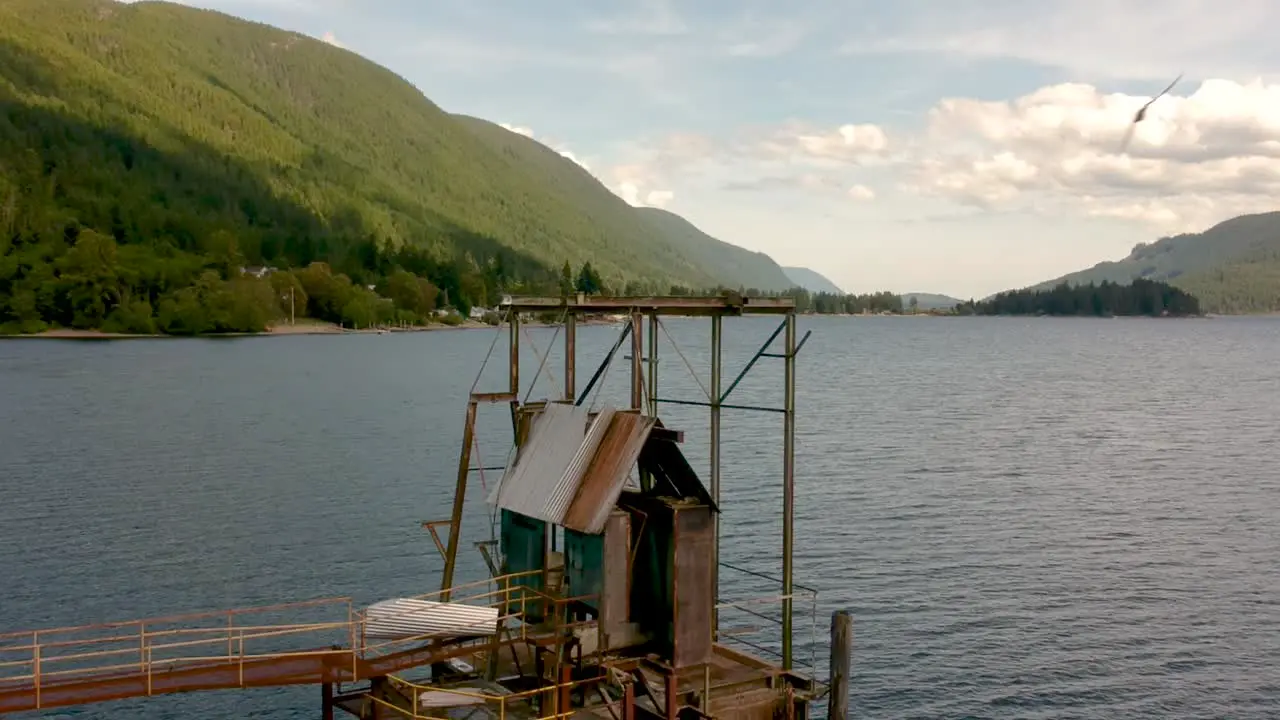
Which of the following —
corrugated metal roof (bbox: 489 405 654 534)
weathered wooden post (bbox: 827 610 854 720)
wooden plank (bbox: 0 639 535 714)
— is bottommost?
weathered wooden post (bbox: 827 610 854 720)

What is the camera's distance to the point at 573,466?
86.6 feet

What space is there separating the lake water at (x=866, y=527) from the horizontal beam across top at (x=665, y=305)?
46.4ft

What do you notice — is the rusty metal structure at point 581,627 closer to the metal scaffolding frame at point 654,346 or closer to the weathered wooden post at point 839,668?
the weathered wooden post at point 839,668

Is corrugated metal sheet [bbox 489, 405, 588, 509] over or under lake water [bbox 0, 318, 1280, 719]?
over

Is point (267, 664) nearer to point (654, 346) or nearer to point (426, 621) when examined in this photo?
point (426, 621)

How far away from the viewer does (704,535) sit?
Result: 2572 cm

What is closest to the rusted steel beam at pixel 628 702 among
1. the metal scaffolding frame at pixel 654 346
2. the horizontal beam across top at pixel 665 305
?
the metal scaffolding frame at pixel 654 346

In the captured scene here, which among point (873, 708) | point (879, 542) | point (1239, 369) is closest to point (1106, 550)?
point (879, 542)

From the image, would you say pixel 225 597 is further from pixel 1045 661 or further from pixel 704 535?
pixel 1045 661

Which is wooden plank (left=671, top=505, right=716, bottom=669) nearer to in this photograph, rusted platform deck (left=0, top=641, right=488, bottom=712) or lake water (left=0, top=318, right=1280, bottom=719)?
rusted platform deck (left=0, top=641, right=488, bottom=712)

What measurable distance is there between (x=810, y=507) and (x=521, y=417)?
3707 cm

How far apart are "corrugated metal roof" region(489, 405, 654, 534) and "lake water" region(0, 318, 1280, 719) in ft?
43.2

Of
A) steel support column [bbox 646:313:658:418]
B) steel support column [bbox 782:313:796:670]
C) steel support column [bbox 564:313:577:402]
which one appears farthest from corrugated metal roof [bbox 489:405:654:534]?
steel support column [bbox 782:313:796:670]

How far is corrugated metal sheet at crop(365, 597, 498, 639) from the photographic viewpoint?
24844 mm
